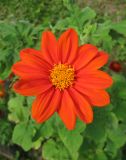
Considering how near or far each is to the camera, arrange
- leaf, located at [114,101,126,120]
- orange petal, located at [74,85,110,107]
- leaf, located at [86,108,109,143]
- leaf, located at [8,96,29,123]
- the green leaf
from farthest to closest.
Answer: the green leaf, leaf, located at [8,96,29,123], leaf, located at [114,101,126,120], leaf, located at [86,108,109,143], orange petal, located at [74,85,110,107]

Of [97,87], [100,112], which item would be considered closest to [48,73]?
[97,87]

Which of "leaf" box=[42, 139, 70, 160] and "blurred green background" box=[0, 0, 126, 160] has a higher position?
"blurred green background" box=[0, 0, 126, 160]

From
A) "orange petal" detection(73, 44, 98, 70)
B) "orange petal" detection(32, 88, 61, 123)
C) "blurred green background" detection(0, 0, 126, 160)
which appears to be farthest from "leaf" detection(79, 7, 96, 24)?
"orange petal" detection(32, 88, 61, 123)

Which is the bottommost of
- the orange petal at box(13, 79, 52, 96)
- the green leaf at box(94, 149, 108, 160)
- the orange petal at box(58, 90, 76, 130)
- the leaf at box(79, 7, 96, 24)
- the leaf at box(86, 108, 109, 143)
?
the green leaf at box(94, 149, 108, 160)

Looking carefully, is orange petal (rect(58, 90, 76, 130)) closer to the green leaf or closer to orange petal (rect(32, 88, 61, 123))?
orange petal (rect(32, 88, 61, 123))

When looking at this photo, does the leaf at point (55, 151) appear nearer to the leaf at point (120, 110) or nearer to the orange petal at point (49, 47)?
the leaf at point (120, 110)

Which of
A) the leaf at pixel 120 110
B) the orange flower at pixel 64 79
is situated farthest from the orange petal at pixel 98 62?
the leaf at pixel 120 110
